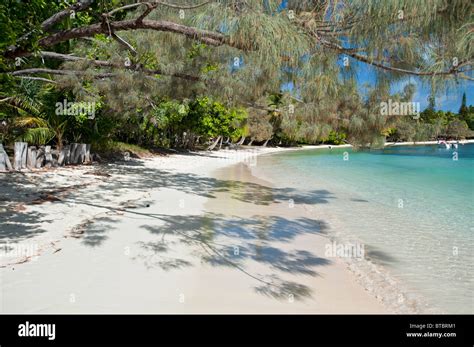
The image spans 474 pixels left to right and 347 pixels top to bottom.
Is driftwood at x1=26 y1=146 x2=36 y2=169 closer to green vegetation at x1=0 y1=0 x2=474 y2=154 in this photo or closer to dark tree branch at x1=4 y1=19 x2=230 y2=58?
green vegetation at x1=0 y1=0 x2=474 y2=154

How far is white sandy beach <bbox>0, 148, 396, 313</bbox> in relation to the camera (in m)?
3.11

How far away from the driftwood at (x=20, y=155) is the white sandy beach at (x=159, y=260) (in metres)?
3.10

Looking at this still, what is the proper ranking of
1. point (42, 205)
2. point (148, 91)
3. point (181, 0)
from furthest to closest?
point (148, 91), point (42, 205), point (181, 0)

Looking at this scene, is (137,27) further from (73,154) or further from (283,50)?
(73,154)

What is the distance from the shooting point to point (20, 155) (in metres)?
10.4

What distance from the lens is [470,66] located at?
2828 mm

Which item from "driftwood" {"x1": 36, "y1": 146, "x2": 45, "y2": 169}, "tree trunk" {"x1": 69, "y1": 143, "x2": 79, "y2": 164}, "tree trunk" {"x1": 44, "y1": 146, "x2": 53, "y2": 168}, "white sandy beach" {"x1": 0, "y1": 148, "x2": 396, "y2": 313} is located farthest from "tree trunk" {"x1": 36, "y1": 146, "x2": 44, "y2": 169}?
"white sandy beach" {"x1": 0, "y1": 148, "x2": 396, "y2": 313}

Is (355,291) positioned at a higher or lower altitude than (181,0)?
lower

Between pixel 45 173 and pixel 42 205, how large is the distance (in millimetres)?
4661

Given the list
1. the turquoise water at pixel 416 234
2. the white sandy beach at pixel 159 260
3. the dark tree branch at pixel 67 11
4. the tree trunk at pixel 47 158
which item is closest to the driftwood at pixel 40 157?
the tree trunk at pixel 47 158

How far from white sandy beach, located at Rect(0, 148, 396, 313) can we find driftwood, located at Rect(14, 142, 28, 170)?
10.2 ft

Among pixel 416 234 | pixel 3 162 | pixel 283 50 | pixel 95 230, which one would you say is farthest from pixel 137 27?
pixel 3 162

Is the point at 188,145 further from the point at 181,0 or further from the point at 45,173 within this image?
the point at 181,0
